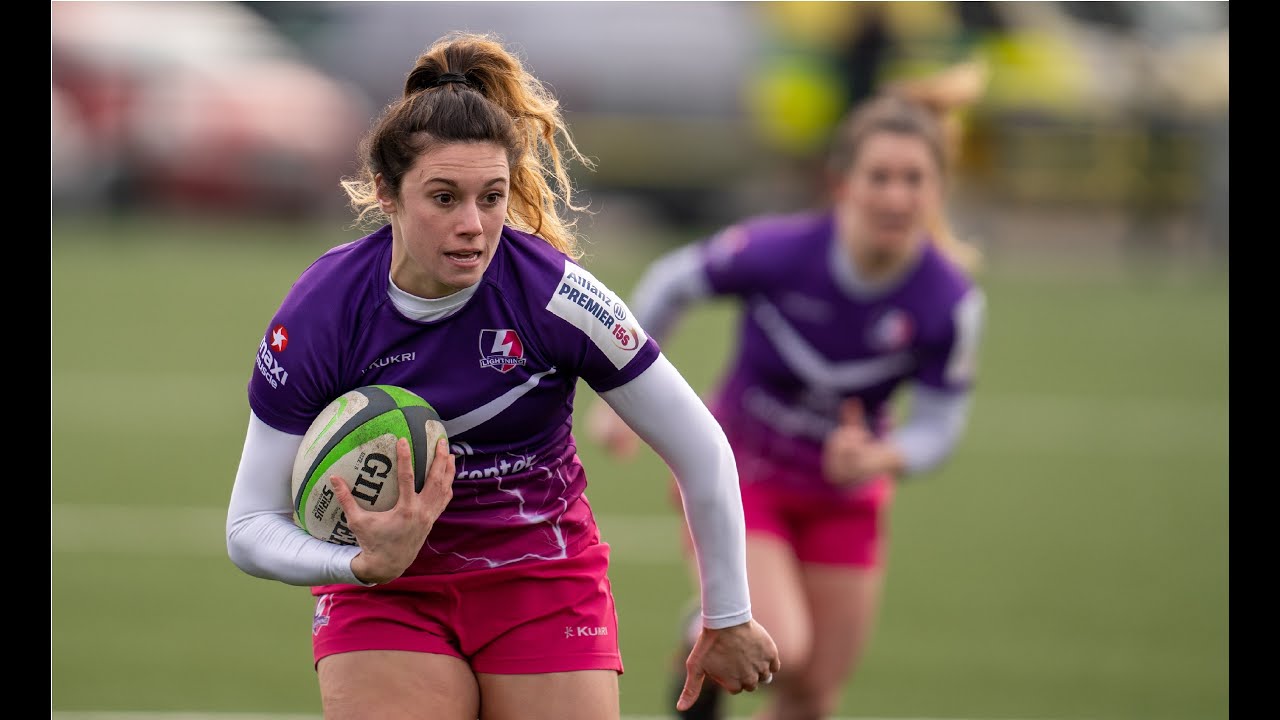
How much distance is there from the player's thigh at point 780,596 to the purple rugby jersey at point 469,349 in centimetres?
180

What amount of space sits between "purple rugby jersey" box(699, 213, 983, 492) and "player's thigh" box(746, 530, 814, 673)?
0.27 metres

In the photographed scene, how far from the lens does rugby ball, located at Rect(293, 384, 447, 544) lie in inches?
148

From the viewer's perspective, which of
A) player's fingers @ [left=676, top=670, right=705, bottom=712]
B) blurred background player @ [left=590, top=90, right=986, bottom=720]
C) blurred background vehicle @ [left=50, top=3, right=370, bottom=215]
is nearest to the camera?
player's fingers @ [left=676, top=670, right=705, bottom=712]

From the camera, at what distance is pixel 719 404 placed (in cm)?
625

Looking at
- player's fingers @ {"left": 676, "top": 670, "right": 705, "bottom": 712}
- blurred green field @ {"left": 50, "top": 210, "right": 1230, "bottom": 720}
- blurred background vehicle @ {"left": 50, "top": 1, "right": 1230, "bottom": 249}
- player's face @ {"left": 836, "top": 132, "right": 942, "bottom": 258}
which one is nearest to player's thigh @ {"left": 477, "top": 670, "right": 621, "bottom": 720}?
player's fingers @ {"left": 676, "top": 670, "right": 705, "bottom": 712}

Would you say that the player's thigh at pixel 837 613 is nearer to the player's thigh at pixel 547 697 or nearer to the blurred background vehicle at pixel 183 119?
the player's thigh at pixel 547 697

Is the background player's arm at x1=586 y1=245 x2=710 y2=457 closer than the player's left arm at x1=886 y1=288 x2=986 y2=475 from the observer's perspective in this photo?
No

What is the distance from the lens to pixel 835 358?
19.6ft

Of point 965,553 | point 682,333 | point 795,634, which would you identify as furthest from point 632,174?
point 795,634

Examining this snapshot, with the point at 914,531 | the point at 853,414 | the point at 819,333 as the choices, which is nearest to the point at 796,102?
the point at 914,531

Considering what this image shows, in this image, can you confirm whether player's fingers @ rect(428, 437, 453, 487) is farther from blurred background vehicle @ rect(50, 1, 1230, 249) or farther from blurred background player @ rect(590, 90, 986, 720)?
blurred background vehicle @ rect(50, 1, 1230, 249)

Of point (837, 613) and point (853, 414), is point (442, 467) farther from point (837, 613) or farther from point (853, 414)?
point (837, 613)
